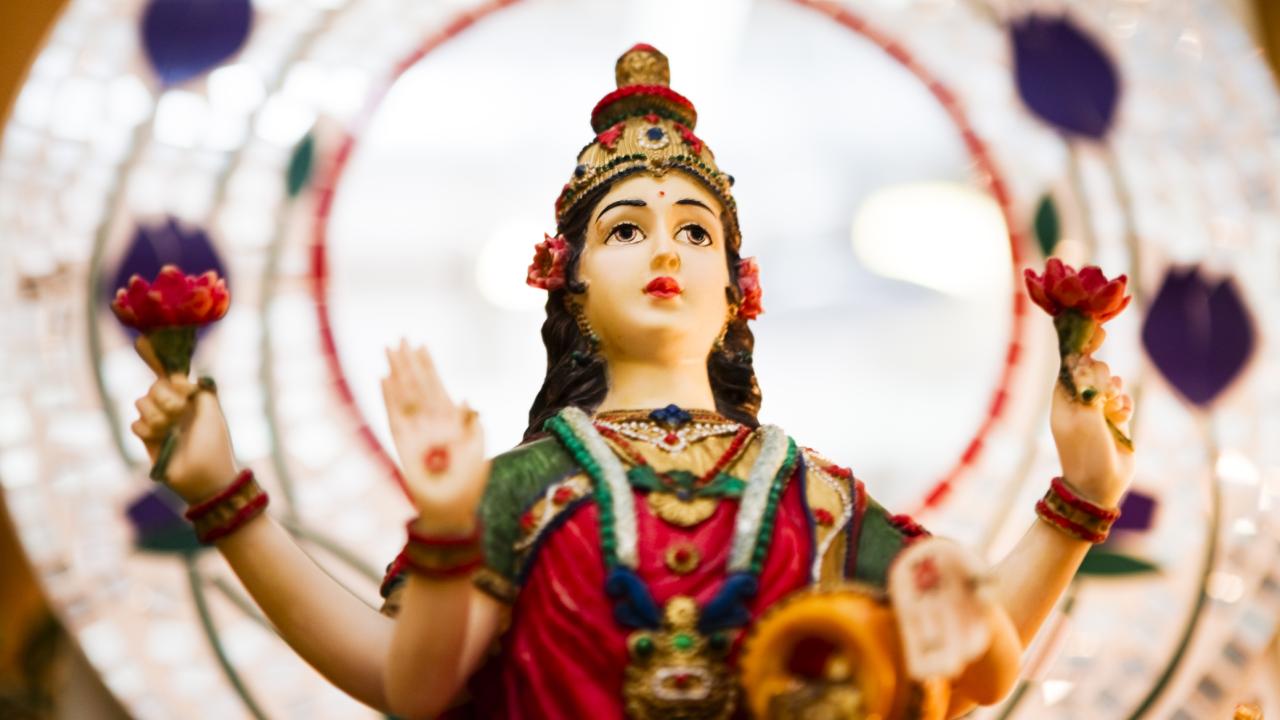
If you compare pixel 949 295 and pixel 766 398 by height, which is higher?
pixel 949 295

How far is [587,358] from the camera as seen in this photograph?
221cm

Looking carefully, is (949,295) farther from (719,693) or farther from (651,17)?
(719,693)

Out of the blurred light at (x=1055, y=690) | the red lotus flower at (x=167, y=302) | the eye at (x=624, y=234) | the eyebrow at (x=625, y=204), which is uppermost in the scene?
the eyebrow at (x=625, y=204)

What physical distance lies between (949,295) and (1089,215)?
281mm

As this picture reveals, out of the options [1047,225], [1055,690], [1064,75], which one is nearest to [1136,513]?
[1055,690]

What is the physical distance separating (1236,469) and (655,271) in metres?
1.28

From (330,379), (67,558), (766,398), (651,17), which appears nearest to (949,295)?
(766,398)

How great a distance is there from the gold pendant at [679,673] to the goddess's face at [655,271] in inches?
16.2

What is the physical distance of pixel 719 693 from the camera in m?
1.82

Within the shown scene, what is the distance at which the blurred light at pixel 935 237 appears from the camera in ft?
9.91

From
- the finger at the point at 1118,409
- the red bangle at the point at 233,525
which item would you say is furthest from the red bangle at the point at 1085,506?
the red bangle at the point at 233,525

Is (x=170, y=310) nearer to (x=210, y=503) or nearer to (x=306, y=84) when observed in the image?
(x=210, y=503)

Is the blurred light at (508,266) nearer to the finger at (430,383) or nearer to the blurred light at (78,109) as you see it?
the blurred light at (78,109)

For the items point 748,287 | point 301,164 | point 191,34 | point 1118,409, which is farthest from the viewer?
point 191,34
